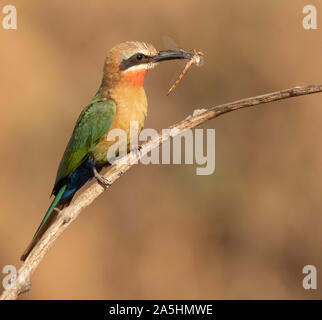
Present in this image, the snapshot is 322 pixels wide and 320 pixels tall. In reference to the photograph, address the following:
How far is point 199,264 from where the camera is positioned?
6766mm

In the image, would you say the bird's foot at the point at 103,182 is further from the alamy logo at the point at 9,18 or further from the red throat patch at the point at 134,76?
the alamy logo at the point at 9,18

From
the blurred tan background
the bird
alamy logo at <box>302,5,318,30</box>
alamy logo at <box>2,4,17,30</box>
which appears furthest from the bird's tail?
alamy logo at <box>302,5,318,30</box>

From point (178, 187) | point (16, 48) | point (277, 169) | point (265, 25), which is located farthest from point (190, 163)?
point (16, 48)

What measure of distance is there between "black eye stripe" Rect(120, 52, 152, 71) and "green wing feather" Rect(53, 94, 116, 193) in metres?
0.28

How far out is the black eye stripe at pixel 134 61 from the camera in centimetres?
425

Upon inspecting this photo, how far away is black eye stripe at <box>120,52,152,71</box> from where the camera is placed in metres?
4.25

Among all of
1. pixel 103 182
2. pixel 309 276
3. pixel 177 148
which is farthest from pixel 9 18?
pixel 309 276

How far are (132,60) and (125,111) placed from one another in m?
0.40

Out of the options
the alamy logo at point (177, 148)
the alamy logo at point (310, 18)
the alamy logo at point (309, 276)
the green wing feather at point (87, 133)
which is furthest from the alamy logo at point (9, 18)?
the alamy logo at point (309, 276)

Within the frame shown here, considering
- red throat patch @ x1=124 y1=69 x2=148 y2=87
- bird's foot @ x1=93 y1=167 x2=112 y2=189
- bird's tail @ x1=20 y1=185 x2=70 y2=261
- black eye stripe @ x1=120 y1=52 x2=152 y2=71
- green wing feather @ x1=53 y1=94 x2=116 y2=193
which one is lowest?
bird's tail @ x1=20 y1=185 x2=70 y2=261

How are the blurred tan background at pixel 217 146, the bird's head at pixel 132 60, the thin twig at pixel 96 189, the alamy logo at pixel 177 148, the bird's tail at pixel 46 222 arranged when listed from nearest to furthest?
the thin twig at pixel 96 189
the bird's tail at pixel 46 222
the alamy logo at pixel 177 148
the bird's head at pixel 132 60
the blurred tan background at pixel 217 146

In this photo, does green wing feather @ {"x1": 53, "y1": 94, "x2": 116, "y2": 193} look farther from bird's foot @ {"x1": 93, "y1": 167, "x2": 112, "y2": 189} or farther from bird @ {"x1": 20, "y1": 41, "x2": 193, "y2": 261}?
bird's foot @ {"x1": 93, "y1": 167, "x2": 112, "y2": 189}

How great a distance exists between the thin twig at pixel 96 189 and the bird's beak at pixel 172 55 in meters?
0.91

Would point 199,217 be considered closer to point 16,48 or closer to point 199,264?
point 199,264
